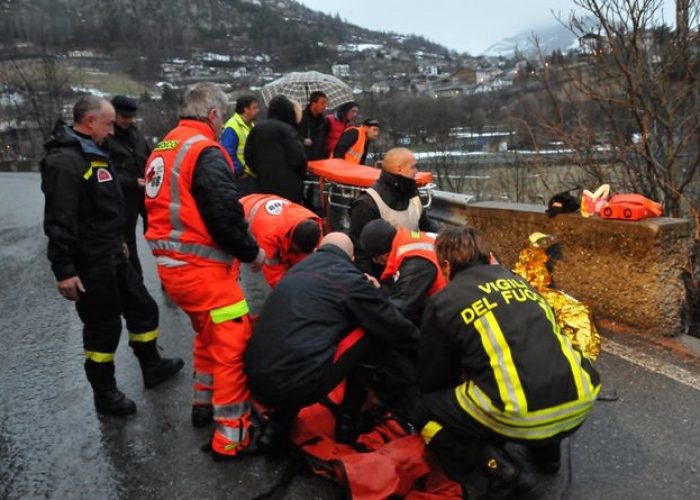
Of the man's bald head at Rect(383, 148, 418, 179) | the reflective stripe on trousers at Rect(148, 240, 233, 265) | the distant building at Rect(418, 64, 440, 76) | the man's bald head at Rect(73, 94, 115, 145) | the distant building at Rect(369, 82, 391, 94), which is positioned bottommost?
the distant building at Rect(369, 82, 391, 94)

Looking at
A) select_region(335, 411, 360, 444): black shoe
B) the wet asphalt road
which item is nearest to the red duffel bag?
the wet asphalt road

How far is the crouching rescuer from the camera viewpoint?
3.07 metres

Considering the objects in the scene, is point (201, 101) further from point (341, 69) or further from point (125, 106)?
point (341, 69)

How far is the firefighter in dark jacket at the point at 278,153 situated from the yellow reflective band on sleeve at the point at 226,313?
2937mm

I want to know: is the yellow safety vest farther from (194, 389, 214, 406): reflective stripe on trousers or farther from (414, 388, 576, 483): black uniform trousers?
(414, 388, 576, 483): black uniform trousers

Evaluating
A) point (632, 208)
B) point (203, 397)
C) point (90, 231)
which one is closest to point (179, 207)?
point (90, 231)

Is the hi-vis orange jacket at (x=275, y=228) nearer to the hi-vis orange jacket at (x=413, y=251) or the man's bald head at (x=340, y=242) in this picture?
the hi-vis orange jacket at (x=413, y=251)

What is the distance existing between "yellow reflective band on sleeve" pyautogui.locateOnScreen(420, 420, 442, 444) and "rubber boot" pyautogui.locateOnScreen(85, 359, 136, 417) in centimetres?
186

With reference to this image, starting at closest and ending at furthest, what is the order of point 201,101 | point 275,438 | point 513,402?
point 513,402 → point 275,438 → point 201,101

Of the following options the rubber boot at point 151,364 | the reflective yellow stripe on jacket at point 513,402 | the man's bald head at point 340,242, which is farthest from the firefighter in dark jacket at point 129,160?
the reflective yellow stripe on jacket at point 513,402

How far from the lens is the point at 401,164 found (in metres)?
4.62

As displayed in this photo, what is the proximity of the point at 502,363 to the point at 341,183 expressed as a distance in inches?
164

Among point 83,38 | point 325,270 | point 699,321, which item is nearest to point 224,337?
point 325,270

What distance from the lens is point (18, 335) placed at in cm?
511
